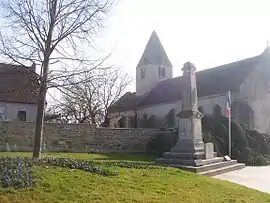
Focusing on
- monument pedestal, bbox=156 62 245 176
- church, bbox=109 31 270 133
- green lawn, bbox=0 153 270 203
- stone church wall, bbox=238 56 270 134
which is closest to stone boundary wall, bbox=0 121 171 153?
monument pedestal, bbox=156 62 245 176

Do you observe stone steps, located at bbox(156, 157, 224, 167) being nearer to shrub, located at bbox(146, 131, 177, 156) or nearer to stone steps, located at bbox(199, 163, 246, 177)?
stone steps, located at bbox(199, 163, 246, 177)

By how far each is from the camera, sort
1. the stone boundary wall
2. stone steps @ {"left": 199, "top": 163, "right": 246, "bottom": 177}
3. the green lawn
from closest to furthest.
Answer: the green lawn < stone steps @ {"left": 199, "top": 163, "right": 246, "bottom": 177} < the stone boundary wall

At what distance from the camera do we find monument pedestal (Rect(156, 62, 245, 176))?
15.4m

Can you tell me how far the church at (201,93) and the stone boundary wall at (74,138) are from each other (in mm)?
10064

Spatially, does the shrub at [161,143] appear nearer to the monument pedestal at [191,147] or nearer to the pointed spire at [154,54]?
the monument pedestal at [191,147]

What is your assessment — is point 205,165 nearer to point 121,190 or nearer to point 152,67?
point 121,190

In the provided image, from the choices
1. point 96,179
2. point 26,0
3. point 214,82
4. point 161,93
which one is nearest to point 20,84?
point 26,0

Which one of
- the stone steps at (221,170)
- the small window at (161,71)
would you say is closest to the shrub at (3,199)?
the stone steps at (221,170)

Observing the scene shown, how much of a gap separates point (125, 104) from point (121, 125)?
3.11 m

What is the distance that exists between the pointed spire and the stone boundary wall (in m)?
29.8

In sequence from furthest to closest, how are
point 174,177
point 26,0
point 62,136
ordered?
point 62,136
point 26,0
point 174,177

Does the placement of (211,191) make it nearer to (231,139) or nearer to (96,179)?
A: (96,179)

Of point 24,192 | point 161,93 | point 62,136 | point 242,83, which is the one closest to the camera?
point 24,192

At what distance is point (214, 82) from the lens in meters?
41.4
